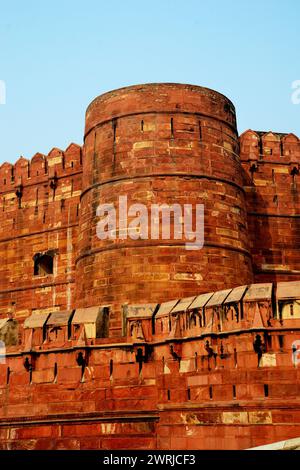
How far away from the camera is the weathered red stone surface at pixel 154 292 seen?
9.42 metres

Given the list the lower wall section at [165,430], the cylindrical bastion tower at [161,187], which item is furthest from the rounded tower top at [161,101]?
the lower wall section at [165,430]

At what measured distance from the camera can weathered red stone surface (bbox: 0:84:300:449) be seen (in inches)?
371

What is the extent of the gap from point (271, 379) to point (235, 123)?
6.97 m

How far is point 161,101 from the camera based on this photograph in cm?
1345

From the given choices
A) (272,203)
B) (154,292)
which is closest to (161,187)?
(154,292)

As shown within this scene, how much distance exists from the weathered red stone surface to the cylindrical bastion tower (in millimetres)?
28

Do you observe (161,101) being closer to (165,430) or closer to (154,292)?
(154,292)

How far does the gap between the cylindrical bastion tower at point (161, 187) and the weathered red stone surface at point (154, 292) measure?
3 centimetres

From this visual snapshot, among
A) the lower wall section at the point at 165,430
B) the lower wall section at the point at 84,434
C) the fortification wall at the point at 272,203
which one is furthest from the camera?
the fortification wall at the point at 272,203

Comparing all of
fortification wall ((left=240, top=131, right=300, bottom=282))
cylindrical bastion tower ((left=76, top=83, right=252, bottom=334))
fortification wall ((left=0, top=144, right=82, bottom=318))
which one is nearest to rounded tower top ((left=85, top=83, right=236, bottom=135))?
cylindrical bastion tower ((left=76, top=83, right=252, bottom=334))

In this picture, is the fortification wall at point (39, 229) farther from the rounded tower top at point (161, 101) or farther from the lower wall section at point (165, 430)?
the lower wall section at point (165, 430)

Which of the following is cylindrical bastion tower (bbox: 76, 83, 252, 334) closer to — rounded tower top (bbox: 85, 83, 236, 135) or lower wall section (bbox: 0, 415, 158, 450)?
rounded tower top (bbox: 85, 83, 236, 135)

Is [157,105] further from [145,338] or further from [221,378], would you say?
[221,378]

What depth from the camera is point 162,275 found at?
1234 cm
